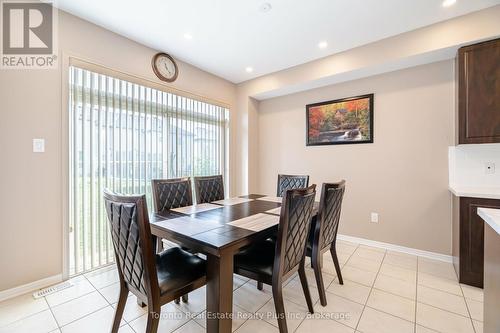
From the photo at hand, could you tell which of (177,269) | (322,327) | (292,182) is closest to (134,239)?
(177,269)

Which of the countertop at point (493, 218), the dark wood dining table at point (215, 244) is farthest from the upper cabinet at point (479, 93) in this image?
the dark wood dining table at point (215, 244)

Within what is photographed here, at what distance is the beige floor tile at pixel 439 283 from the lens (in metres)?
2.03

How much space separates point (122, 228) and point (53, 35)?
2.18m

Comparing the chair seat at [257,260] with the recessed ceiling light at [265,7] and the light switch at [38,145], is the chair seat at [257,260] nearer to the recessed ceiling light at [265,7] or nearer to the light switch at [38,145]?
the light switch at [38,145]

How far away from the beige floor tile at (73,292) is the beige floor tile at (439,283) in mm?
3187

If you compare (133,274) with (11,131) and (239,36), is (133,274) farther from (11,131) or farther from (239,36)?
(239,36)

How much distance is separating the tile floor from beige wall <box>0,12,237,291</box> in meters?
0.33

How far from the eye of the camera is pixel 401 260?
8.76ft

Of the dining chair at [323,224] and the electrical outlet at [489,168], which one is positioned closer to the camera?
the dining chair at [323,224]

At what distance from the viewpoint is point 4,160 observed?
189 cm

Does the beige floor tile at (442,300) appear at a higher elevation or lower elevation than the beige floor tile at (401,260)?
lower

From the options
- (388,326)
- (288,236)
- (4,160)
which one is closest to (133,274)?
(288,236)

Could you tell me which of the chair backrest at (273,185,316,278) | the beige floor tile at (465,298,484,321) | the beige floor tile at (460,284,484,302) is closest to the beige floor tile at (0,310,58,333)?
the chair backrest at (273,185,316,278)

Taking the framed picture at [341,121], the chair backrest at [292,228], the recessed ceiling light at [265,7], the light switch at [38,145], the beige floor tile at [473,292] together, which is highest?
the recessed ceiling light at [265,7]
